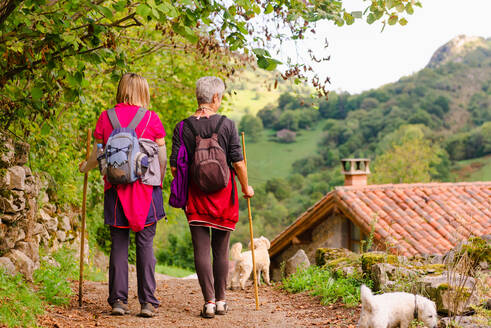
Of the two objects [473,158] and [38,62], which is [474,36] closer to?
[473,158]

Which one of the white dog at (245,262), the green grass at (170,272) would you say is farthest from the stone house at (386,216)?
the green grass at (170,272)

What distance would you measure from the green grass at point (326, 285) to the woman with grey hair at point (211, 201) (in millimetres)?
1106

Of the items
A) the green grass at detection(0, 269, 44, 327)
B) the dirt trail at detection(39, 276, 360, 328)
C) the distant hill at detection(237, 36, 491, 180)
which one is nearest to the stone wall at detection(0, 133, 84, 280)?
the green grass at detection(0, 269, 44, 327)

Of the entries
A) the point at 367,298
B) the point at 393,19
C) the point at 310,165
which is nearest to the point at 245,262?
the point at 367,298

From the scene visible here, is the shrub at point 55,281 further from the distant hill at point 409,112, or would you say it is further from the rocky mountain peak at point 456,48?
the rocky mountain peak at point 456,48

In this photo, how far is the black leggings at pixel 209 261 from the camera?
452 cm

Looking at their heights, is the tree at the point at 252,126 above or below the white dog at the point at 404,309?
above

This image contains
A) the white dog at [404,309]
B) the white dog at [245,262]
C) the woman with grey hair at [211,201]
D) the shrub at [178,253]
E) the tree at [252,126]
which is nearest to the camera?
the white dog at [404,309]

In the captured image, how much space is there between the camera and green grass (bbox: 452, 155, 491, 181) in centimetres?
6166

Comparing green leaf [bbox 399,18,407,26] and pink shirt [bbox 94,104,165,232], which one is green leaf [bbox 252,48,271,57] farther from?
green leaf [bbox 399,18,407,26]

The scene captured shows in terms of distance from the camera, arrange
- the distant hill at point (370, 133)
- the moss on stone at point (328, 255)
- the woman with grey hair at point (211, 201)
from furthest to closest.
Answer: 1. the distant hill at point (370, 133)
2. the moss on stone at point (328, 255)
3. the woman with grey hair at point (211, 201)

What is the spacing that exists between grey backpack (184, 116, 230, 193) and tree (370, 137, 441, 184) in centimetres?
5476

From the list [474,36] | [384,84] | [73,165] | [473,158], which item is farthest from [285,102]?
[73,165]

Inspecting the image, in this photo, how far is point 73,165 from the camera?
8.96m
